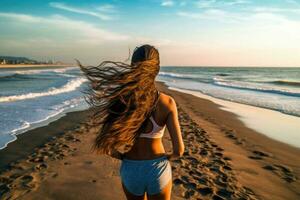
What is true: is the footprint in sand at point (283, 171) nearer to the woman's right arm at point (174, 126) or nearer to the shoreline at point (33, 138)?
the woman's right arm at point (174, 126)

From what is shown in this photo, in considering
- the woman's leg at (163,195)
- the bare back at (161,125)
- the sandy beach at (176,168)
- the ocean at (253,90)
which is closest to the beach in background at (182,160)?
the sandy beach at (176,168)

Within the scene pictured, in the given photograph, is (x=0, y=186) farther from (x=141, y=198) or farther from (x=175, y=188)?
(x=141, y=198)

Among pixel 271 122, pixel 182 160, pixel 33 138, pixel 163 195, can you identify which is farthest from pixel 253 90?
pixel 163 195

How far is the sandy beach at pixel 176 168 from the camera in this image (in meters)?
4.75

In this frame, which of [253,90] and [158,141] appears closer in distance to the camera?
[158,141]

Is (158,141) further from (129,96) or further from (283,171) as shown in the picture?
(283,171)

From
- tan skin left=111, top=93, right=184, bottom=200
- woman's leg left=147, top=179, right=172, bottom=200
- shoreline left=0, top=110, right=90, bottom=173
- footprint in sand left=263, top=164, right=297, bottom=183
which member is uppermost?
tan skin left=111, top=93, right=184, bottom=200

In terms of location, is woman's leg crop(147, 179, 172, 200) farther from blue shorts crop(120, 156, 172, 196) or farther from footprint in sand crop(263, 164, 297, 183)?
footprint in sand crop(263, 164, 297, 183)

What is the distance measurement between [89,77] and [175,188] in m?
2.96

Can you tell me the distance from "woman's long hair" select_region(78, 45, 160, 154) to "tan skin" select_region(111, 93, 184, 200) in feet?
0.17

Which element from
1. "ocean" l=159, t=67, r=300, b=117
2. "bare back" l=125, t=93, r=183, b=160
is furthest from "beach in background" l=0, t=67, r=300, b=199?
"ocean" l=159, t=67, r=300, b=117

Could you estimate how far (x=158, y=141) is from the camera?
240 cm

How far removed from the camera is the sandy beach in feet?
15.6

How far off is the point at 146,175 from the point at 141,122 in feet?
1.35
